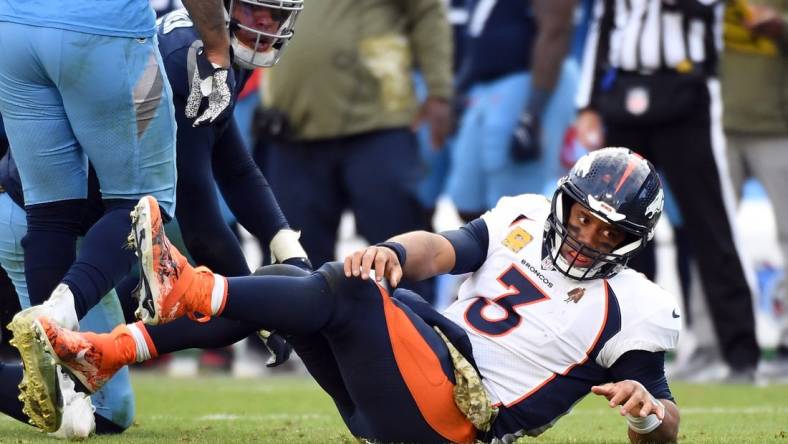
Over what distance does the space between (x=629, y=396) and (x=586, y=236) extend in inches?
21.0

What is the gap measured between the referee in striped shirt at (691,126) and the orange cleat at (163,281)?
155 inches

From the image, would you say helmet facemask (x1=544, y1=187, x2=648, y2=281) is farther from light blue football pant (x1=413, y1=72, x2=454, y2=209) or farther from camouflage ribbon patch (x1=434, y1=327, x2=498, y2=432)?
light blue football pant (x1=413, y1=72, x2=454, y2=209)

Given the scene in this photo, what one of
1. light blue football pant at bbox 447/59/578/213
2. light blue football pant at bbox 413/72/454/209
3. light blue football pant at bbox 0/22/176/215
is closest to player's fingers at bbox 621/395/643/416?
light blue football pant at bbox 0/22/176/215

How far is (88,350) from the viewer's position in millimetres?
3748

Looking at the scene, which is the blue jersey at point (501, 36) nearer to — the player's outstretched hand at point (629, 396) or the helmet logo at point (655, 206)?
the helmet logo at point (655, 206)

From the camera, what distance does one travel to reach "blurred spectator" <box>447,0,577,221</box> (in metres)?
7.78

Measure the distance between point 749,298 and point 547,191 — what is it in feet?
5.07

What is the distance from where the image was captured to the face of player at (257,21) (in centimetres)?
460

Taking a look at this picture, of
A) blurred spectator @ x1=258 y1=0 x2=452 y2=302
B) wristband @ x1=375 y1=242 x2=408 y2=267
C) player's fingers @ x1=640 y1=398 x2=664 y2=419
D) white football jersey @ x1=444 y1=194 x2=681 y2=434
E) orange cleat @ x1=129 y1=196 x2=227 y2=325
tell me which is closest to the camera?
orange cleat @ x1=129 y1=196 x2=227 y2=325

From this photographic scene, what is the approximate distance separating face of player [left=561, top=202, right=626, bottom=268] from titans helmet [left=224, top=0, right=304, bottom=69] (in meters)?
1.16

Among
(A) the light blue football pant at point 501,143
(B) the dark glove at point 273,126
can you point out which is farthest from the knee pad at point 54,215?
(A) the light blue football pant at point 501,143

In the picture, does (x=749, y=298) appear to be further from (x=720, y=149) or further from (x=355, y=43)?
(x=355, y=43)

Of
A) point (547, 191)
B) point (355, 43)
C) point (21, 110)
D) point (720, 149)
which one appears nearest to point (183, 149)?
point (21, 110)

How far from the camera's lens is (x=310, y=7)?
7238 mm
